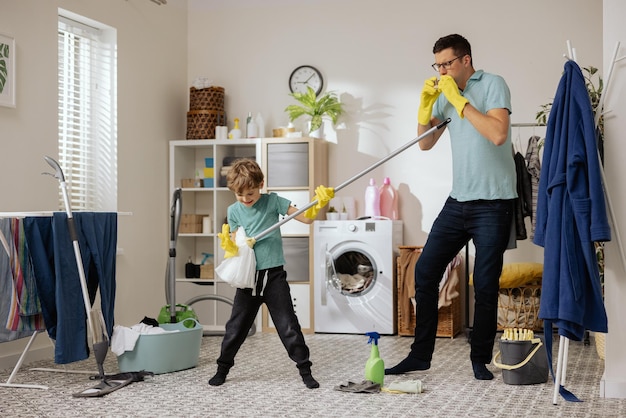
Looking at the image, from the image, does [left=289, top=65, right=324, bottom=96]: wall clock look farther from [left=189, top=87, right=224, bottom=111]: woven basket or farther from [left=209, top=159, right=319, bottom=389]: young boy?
[left=209, top=159, right=319, bottom=389]: young boy

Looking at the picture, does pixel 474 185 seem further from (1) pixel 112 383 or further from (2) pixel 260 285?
(1) pixel 112 383

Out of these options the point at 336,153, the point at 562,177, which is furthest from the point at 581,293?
the point at 336,153

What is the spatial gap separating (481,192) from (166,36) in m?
3.38

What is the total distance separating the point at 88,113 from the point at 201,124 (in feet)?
3.07

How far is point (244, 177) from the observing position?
12.1 feet

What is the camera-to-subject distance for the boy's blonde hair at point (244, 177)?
3703 mm

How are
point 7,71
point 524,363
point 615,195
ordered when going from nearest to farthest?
point 615,195, point 524,363, point 7,71

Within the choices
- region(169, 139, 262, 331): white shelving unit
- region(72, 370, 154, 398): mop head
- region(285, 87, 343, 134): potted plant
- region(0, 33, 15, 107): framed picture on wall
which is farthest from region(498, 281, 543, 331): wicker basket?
region(0, 33, 15, 107): framed picture on wall

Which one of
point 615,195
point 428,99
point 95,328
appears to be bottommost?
point 95,328

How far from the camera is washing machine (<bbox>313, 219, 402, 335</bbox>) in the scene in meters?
5.54

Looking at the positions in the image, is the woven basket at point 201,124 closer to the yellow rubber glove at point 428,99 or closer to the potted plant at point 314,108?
the potted plant at point 314,108

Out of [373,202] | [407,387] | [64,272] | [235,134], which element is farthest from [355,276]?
[64,272]

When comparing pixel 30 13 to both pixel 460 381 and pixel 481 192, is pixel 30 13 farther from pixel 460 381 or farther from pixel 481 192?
pixel 460 381

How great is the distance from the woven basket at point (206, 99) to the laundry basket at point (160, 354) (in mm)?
2407
